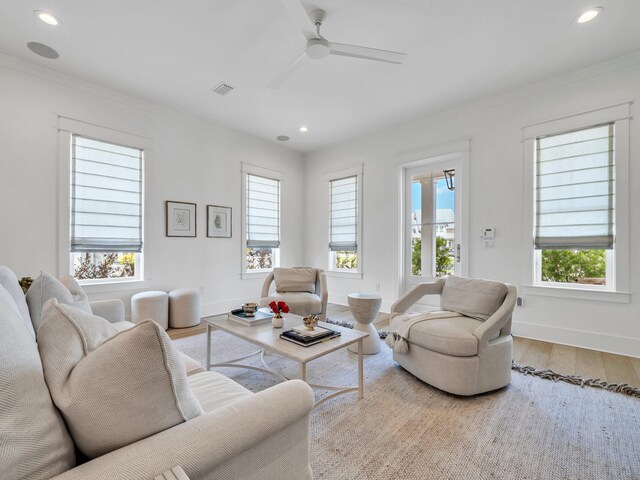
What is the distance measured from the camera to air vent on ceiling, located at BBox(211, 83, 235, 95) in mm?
3465

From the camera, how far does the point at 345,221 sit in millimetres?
5246

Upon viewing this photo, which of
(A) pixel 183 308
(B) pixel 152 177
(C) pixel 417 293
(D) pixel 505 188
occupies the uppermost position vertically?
(B) pixel 152 177

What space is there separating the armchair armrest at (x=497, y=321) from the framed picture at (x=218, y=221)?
3.66 m

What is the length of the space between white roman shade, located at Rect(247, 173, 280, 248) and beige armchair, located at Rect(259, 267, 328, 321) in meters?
1.37

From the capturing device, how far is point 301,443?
105 centimetres

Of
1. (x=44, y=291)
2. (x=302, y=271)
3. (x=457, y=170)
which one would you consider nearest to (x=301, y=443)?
(x=44, y=291)

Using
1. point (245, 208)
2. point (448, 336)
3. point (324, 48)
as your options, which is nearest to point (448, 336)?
point (448, 336)

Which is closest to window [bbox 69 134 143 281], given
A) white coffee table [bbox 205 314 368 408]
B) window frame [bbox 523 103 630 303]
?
white coffee table [bbox 205 314 368 408]

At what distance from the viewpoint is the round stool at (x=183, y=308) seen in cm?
377

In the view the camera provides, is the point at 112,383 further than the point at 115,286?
No

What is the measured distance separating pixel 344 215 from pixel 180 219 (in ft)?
8.45

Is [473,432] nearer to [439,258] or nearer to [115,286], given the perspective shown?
[439,258]

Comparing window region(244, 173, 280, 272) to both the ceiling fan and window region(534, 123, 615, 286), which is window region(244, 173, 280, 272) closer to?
the ceiling fan

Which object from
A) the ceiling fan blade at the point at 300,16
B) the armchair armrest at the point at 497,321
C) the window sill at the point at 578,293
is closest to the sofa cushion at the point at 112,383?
the armchair armrest at the point at 497,321
